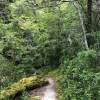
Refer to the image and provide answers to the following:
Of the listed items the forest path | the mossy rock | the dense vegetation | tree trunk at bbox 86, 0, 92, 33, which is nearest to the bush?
the dense vegetation

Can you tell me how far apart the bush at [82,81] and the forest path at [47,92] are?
2.09ft

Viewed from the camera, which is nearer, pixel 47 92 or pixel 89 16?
pixel 47 92

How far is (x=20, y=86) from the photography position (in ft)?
55.1

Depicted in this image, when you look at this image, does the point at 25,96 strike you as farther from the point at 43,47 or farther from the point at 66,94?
the point at 43,47

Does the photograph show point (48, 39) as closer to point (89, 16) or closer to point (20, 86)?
point (89, 16)

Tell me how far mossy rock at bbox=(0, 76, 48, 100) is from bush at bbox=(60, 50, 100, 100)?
1.88 metres

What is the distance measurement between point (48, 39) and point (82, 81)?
1175 centimetres

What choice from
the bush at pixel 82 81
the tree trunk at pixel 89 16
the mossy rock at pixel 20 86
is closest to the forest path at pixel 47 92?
the mossy rock at pixel 20 86

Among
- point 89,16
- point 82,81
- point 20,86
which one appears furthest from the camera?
point 89,16

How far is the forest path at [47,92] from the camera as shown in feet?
50.1

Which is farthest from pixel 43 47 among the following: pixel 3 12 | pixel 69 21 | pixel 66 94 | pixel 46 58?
pixel 66 94

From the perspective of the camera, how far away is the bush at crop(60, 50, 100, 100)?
12.9 metres

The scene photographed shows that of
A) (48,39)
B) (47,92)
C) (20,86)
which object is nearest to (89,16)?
(48,39)

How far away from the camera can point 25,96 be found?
49.3ft
